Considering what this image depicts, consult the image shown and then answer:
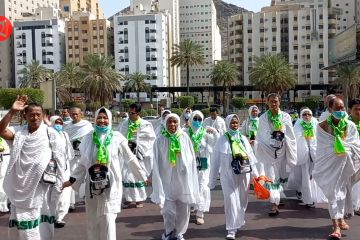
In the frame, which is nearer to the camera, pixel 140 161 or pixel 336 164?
pixel 336 164

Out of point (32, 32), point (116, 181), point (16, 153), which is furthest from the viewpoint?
point (32, 32)

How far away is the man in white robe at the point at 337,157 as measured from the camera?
6672 millimetres

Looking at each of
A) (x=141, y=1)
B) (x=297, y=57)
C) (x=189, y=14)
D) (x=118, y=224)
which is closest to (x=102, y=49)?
(x=141, y=1)

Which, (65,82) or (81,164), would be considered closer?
(81,164)

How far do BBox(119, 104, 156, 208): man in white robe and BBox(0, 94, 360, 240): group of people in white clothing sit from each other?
0.8 inches

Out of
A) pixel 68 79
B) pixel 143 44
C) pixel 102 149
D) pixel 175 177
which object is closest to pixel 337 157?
pixel 175 177

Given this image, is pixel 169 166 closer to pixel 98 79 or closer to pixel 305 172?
pixel 305 172

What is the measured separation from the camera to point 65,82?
7544 cm

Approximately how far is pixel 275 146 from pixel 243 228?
1.57 m

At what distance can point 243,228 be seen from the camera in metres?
7.50

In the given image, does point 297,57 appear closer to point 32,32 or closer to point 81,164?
point 32,32

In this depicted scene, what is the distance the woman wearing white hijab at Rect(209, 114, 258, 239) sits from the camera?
6.89 meters

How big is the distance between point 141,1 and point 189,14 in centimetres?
2230

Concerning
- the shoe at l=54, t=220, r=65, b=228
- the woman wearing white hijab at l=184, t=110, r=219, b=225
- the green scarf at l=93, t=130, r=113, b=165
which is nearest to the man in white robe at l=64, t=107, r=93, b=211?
the shoe at l=54, t=220, r=65, b=228
